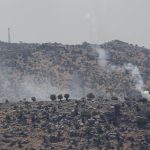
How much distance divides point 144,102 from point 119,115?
17.9m

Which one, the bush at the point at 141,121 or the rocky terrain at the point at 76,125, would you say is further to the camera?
the bush at the point at 141,121

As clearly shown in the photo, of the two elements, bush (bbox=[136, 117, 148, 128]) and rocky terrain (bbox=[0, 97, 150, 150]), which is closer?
rocky terrain (bbox=[0, 97, 150, 150])

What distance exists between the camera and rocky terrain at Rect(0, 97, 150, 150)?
482ft

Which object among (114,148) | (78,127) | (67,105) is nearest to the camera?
(114,148)

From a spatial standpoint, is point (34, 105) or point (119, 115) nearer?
point (119, 115)

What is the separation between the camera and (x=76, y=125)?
156000mm

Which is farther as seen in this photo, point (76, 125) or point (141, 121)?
point (141, 121)

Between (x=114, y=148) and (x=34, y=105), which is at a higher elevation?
(x=34, y=105)

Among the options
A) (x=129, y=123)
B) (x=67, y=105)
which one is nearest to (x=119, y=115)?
(x=129, y=123)

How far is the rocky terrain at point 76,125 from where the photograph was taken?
147000 millimetres

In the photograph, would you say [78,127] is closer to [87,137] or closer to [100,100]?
[87,137]

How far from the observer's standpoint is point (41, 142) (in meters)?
148

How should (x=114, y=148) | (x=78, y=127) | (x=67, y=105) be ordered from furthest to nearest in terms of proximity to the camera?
(x=67, y=105), (x=78, y=127), (x=114, y=148)

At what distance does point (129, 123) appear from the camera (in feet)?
523
